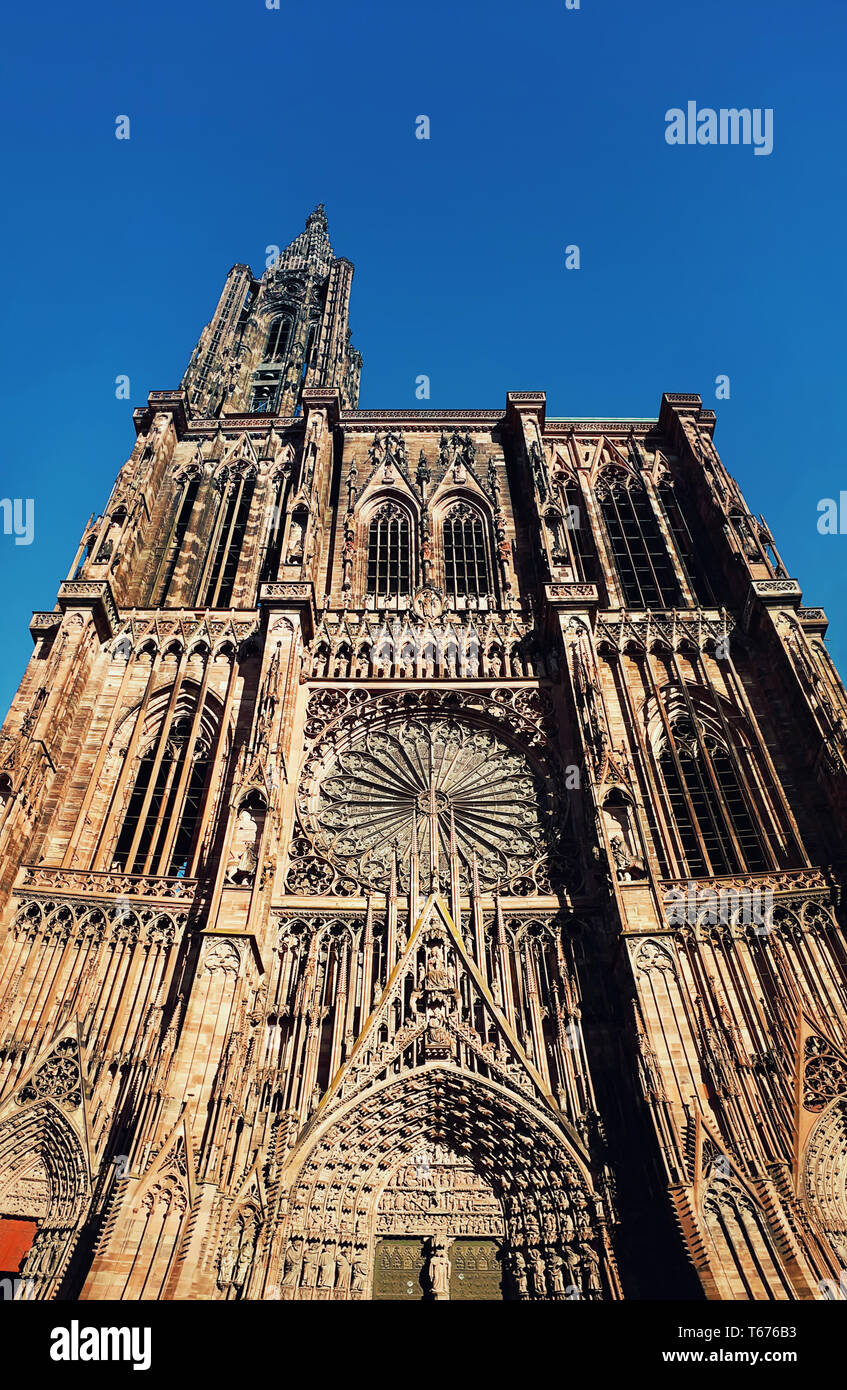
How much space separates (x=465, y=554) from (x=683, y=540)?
21.4ft

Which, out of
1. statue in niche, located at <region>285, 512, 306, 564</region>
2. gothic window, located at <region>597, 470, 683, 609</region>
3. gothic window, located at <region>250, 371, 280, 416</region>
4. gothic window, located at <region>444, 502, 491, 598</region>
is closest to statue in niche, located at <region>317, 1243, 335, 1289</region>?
statue in niche, located at <region>285, 512, 306, 564</region>

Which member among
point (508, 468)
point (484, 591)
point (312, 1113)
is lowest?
point (312, 1113)

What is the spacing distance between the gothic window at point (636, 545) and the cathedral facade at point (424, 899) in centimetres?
13

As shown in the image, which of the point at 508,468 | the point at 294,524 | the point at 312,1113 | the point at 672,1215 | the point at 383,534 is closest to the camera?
the point at 672,1215

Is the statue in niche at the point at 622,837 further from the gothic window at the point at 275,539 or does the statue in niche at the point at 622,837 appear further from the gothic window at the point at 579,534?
the gothic window at the point at 275,539

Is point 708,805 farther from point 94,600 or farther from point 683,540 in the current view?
point 94,600

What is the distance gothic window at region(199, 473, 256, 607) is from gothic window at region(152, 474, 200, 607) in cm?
89

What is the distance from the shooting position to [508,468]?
29672 millimetres

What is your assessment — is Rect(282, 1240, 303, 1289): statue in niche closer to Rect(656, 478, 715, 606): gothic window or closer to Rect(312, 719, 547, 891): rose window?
Rect(312, 719, 547, 891): rose window

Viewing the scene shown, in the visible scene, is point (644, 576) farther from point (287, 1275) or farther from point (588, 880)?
point (287, 1275)

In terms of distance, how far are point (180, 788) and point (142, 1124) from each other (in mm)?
8068

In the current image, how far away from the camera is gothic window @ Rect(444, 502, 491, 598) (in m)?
25.9

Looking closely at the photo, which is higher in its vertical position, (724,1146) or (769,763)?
(769,763)

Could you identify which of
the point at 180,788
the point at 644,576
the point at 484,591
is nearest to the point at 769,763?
the point at 644,576
